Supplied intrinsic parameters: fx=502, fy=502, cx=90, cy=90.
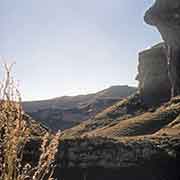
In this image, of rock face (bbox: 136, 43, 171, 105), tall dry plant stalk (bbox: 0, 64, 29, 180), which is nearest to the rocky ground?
rock face (bbox: 136, 43, 171, 105)

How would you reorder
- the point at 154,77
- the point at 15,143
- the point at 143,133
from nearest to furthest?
the point at 15,143, the point at 143,133, the point at 154,77

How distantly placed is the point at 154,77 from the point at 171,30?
1489cm

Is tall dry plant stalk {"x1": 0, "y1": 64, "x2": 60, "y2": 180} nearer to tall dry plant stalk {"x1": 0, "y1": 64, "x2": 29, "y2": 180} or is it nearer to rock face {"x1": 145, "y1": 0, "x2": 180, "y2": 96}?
tall dry plant stalk {"x1": 0, "y1": 64, "x2": 29, "y2": 180}

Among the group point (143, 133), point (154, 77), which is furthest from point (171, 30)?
point (143, 133)

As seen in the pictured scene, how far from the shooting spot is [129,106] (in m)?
101

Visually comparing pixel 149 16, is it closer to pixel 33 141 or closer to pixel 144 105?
pixel 144 105

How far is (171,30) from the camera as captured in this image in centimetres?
9119

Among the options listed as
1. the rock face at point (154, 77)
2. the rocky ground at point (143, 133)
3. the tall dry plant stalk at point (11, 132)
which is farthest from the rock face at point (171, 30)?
the tall dry plant stalk at point (11, 132)

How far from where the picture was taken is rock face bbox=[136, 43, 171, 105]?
100 m

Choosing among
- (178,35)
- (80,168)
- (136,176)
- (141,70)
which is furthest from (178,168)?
(141,70)

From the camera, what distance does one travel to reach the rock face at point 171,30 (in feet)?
297

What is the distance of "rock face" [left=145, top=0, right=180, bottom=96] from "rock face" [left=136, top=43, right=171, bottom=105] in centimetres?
792

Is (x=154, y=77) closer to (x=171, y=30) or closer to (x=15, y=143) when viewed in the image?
(x=171, y=30)

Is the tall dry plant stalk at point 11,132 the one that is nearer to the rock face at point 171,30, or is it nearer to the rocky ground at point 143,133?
the rocky ground at point 143,133
